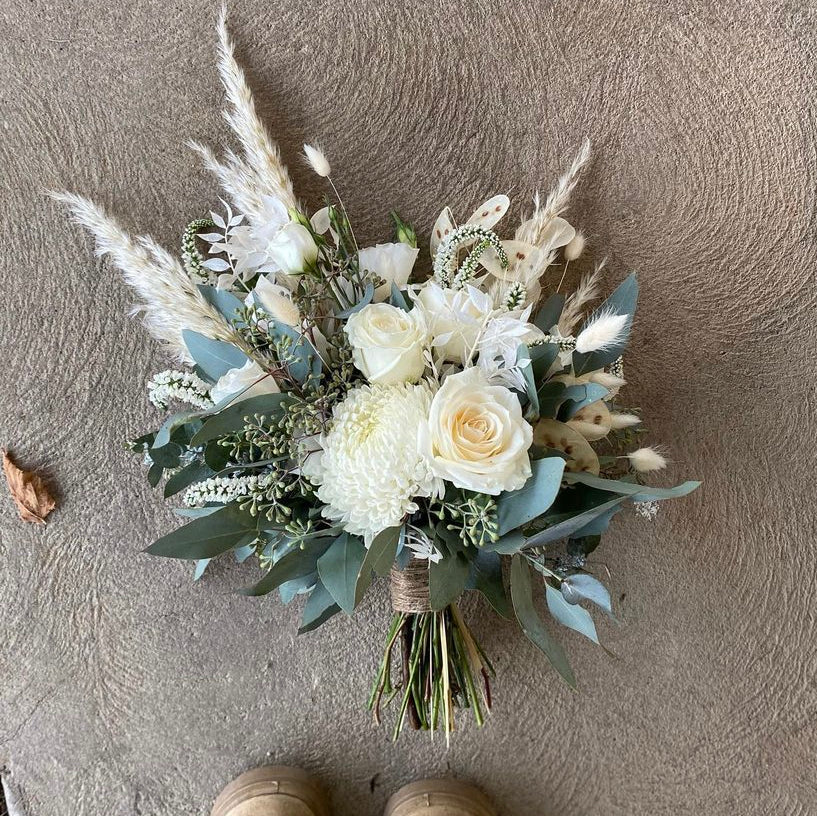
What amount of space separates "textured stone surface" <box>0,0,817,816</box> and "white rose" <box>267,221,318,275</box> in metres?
0.29

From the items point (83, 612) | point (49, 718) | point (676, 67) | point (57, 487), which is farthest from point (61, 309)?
point (676, 67)

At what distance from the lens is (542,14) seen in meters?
0.99

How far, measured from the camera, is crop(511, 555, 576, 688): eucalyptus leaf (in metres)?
0.77

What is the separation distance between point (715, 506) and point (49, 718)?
117 centimetres

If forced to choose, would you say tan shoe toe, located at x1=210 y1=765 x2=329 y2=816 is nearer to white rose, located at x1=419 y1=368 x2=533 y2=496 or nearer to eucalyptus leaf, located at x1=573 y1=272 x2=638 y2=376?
white rose, located at x1=419 y1=368 x2=533 y2=496

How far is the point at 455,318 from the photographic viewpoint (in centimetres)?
73

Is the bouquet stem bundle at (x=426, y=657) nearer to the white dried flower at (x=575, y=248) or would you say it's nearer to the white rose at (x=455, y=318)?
the white rose at (x=455, y=318)

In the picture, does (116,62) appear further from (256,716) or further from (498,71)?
(256,716)

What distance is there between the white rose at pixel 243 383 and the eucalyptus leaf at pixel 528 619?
365 mm

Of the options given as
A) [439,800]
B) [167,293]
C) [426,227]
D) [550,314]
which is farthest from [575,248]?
[439,800]

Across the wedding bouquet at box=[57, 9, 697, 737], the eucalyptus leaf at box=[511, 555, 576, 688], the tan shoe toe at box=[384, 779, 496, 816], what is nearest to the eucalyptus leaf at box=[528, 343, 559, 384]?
the wedding bouquet at box=[57, 9, 697, 737]

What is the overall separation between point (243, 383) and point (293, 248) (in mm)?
166

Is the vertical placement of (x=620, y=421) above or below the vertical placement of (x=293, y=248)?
below

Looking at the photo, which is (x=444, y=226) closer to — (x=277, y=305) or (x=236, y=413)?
(x=277, y=305)
